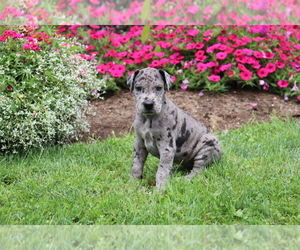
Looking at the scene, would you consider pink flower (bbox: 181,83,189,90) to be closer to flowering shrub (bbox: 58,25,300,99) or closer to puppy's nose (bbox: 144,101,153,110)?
flowering shrub (bbox: 58,25,300,99)

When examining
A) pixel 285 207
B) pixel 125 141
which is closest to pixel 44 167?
pixel 125 141

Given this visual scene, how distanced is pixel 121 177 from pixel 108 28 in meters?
4.71

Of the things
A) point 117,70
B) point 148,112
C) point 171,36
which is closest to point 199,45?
point 171,36

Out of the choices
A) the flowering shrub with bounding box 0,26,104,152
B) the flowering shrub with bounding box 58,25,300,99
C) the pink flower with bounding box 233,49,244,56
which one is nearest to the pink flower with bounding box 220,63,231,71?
the flowering shrub with bounding box 58,25,300,99

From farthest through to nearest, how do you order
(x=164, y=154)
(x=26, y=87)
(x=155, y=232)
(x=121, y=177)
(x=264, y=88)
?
(x=264, y=88)
(x=26, y=87)
(x=121, y=177)
(x=164, y=154)
(x=155, y=232)

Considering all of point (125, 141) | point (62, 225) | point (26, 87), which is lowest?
point (125, 141)

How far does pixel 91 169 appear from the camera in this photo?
4.38 metres

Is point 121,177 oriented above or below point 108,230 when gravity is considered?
below

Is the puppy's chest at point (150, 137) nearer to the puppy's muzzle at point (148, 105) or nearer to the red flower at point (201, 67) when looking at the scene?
the puppy's muzzle at point (148, 105)

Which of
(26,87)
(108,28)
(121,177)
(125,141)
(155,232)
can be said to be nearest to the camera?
(155,232)

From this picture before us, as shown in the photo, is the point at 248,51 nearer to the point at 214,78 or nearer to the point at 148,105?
the point at 214,78

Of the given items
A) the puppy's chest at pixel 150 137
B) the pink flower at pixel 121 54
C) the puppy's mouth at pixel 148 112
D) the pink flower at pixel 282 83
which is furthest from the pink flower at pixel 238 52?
the puppy's mouth at pixel 148 112

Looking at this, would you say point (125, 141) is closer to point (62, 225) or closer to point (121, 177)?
point (121, 177)

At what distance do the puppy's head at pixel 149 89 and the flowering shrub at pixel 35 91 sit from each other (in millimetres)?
1337
